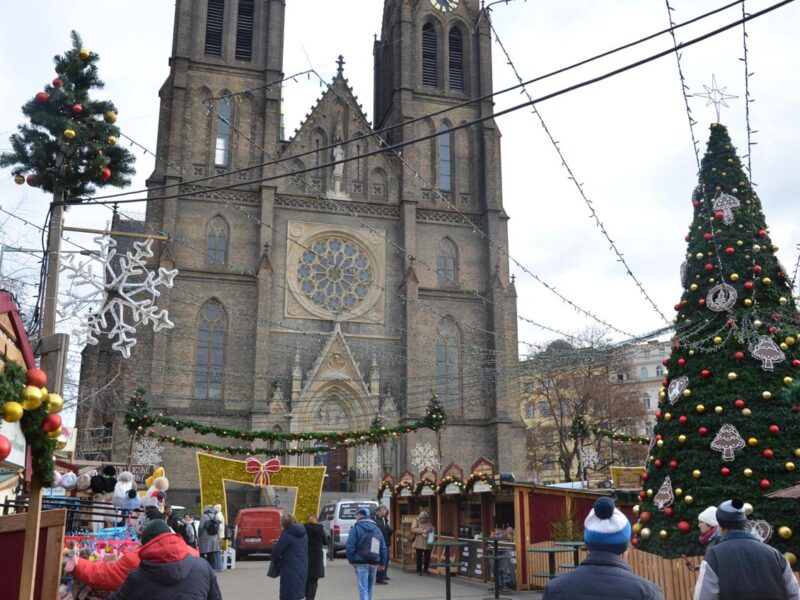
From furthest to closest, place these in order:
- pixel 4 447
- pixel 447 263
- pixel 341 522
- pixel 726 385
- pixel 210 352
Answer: pixel 447 263, pixel 210 352, pixel 341 522, pixel 726 385, pixel 4 447

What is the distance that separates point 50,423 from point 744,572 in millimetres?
4624

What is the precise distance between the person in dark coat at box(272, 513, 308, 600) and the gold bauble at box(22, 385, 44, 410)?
18.7 feet

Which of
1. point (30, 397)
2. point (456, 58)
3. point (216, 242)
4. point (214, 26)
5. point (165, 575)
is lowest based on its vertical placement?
point (165, 575)

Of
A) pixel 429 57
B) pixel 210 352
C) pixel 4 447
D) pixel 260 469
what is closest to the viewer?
pixel 4 447

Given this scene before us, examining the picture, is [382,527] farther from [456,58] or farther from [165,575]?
[456,58]

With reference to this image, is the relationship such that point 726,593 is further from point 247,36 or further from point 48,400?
point 247,36

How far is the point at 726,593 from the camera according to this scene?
5.12m

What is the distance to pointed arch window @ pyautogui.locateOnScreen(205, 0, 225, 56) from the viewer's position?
37406 mm

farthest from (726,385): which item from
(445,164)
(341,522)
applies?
(445,164)

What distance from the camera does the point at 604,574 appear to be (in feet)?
11.0

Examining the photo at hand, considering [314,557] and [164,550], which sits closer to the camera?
[164,550]

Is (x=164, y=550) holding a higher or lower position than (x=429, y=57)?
lower

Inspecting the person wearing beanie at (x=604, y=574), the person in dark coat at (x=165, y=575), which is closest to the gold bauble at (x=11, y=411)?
the person in dark coat at (x=165, y=575)

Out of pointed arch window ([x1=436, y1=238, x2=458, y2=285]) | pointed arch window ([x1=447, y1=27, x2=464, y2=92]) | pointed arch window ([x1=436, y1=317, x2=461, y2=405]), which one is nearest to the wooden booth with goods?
pointed arch window ([x1=436, y1=317, x2=461, y2=405])
